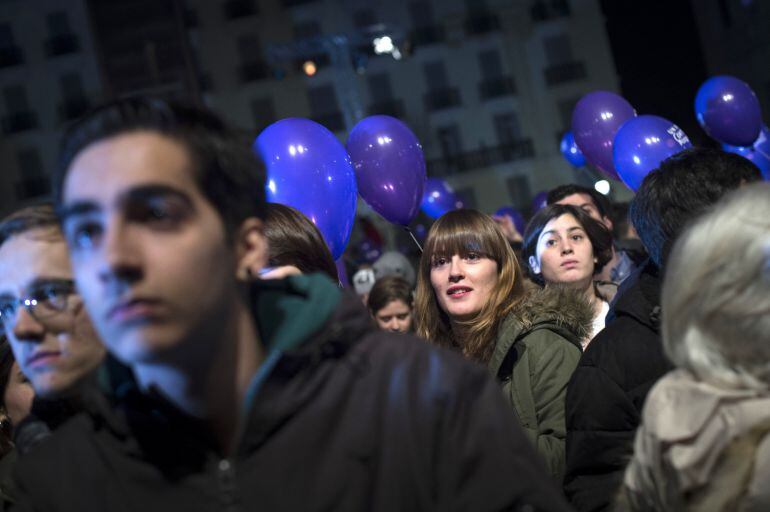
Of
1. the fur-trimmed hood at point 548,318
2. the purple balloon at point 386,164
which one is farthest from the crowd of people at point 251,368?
the purple balloon at point 386,164

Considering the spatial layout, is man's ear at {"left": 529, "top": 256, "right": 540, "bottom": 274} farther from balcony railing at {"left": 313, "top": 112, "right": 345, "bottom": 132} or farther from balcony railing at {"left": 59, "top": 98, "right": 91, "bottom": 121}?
balcony railing at {"left": 59, "top": 98, "right": 91, "bottom": 121}

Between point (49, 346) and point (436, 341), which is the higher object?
point (49, 346)

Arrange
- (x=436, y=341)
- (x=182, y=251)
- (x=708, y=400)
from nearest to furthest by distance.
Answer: (x=182, y=251) → (x=708, y=400) → (x=436, y=341)

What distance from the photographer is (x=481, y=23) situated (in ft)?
99.9

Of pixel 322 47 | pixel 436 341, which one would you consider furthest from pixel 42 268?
pixel 322 47

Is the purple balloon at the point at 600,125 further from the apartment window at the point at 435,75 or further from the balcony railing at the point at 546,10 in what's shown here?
the balcony railing at the point at 546,10

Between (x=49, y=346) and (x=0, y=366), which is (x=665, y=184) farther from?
(x=0, y=366)

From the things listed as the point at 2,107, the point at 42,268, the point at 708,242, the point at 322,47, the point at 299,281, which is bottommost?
the point at 708,242

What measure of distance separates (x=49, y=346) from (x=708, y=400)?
132 cm

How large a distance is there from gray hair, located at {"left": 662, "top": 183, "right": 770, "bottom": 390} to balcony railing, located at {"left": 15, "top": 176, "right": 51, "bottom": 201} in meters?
31.3

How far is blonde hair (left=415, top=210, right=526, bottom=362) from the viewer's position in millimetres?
3318

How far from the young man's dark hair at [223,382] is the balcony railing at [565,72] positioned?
29.9m

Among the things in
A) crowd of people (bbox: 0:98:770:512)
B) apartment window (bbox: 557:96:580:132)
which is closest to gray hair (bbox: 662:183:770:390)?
crowd of people (bbox: 0:98:770:512)

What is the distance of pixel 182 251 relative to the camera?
4.40 feet
